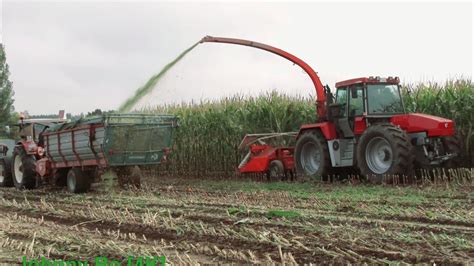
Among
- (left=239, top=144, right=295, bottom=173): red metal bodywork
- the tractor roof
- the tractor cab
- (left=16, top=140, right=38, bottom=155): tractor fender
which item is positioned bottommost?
(left=239, top=144, right=295, bottom=173): red metal bodywork

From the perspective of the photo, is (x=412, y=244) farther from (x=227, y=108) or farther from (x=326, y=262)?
(x=227, y=108)

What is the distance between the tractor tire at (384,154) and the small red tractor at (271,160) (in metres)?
2.61

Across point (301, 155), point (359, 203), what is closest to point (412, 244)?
point (359, 203)

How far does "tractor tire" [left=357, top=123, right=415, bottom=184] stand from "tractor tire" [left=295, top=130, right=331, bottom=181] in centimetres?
116

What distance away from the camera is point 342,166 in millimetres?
12445

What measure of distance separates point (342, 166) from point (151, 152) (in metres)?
3.96

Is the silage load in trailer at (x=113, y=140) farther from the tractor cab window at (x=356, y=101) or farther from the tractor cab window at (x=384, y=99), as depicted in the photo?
the tractor cab window at (x=384, y=99)

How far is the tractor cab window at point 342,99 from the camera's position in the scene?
12172mm

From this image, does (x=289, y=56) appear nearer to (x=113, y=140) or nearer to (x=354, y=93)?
(x=354, y=93)

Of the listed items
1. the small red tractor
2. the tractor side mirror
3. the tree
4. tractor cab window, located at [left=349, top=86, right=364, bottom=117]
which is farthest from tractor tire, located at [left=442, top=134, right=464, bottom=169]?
the tree

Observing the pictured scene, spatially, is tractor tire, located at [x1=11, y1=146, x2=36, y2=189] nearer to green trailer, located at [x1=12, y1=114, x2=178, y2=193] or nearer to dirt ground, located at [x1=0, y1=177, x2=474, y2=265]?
green trailer, located at [x1=12, y1=114, x2=178, y2=193]

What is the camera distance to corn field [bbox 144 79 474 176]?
41.9ft

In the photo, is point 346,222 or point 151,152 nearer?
point 346,222

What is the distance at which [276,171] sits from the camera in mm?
13758
